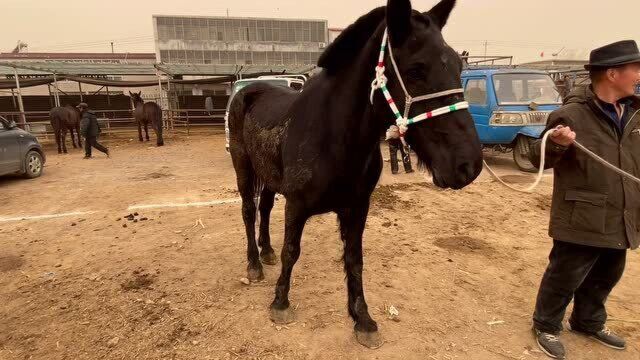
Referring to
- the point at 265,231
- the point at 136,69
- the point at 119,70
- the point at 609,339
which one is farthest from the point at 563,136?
the point at 119,70

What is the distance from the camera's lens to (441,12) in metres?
1.98

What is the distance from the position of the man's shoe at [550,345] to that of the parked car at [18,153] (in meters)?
9.79

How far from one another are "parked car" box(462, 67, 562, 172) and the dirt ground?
7.31 ft

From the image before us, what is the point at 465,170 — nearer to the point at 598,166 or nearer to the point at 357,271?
the point at 598,166

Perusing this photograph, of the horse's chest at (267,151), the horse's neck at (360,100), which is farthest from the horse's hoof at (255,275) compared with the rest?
the horse's neck at (360,100)

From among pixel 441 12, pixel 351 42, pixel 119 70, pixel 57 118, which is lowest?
pixel 57 118

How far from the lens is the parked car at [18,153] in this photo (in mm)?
7742

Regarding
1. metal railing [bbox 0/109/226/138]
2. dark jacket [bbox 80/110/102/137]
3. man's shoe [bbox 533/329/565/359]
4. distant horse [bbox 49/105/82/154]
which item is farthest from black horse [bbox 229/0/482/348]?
metal railing [bbox 0/109/226/138]

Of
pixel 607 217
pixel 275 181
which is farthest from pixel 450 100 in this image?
pixel 275 181

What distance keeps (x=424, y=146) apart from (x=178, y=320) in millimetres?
2310

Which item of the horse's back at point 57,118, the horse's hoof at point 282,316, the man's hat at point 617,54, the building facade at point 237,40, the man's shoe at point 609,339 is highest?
the building facade at point 237,40

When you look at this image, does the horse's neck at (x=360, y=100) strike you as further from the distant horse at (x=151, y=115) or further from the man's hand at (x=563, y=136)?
the distant horse at (x=151, y=115)

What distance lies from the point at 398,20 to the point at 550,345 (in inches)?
91.9

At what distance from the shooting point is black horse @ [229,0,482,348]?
5.49 ft
